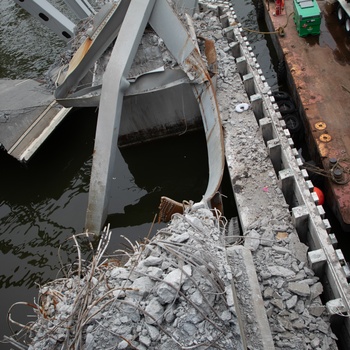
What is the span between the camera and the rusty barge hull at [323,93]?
891 centimetres

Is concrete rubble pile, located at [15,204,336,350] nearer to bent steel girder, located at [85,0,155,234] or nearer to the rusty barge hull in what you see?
the rusty barge hull

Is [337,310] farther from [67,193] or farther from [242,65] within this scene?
[67,193]

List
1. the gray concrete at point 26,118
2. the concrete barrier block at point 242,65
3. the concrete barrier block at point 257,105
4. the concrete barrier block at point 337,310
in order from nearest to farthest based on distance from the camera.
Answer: the concrete barrier block at point 337,310
the concrete barrier block at point 257,105
the concrete barrier block at point 242,65
the gray concrete at point 26,118

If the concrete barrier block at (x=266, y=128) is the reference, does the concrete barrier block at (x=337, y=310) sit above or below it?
below

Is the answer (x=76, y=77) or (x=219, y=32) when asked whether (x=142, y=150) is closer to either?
(x=76, y=77)

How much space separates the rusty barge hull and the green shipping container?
0.83ft

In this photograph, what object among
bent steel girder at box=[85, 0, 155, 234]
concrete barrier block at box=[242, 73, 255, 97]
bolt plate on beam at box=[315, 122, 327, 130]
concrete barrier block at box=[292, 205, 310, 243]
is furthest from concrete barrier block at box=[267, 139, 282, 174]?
bent steel girder at box=[85, 0, 155, 234]

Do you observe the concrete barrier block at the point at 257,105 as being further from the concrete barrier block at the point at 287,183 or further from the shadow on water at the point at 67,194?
the concrete barrier block at the point at 287,183

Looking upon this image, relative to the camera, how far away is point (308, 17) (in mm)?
12289

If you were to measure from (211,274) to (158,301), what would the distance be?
0.73m

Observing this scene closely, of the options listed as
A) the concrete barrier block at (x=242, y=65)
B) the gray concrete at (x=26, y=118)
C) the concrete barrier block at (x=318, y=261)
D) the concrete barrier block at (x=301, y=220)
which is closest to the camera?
the concrete barrier block at (x=318, y=261)

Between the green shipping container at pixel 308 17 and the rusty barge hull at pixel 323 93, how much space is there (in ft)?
0.83

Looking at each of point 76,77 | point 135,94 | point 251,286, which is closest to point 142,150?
point 135,94

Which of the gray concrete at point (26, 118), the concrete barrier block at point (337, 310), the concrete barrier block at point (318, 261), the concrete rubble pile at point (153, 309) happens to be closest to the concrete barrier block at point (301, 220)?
the concrete barrier block at point (318, 261)
